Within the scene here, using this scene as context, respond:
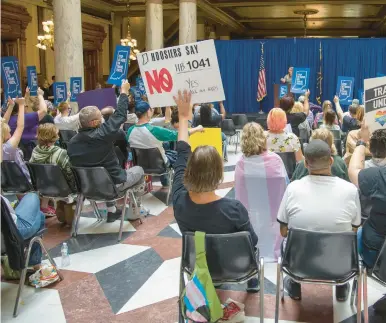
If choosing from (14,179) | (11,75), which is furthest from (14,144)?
(11,75)

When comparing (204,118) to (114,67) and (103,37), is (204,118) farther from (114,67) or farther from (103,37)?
(103,37)

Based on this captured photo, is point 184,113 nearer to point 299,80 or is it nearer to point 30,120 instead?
point 30,120

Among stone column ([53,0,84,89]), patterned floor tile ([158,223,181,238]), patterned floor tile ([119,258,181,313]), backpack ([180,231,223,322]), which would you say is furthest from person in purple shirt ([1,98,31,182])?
stone column ([53,0,84,89])

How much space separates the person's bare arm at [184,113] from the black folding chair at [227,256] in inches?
22.3

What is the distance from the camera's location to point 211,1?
16.9 meters

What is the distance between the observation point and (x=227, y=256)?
267 centimetres

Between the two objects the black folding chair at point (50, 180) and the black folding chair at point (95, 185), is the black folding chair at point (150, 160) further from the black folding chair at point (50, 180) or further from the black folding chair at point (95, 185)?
the black folding chair at point (50, 180)

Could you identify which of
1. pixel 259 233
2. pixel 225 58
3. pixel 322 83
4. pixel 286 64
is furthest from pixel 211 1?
pixel 259 233

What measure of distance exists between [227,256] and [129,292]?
1.15 m

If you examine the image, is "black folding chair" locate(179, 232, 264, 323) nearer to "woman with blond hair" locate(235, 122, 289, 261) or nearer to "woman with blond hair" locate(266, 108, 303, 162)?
"woman with blond hair" locate(235, 122, 289, 261)

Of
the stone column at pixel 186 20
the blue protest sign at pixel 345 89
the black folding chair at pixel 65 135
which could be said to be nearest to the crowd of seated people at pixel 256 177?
the black folding chair at pixel 65 135

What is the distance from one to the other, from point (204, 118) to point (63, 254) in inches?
172

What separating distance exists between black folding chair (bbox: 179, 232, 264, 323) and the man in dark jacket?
204 cm

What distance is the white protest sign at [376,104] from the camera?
3607mm
